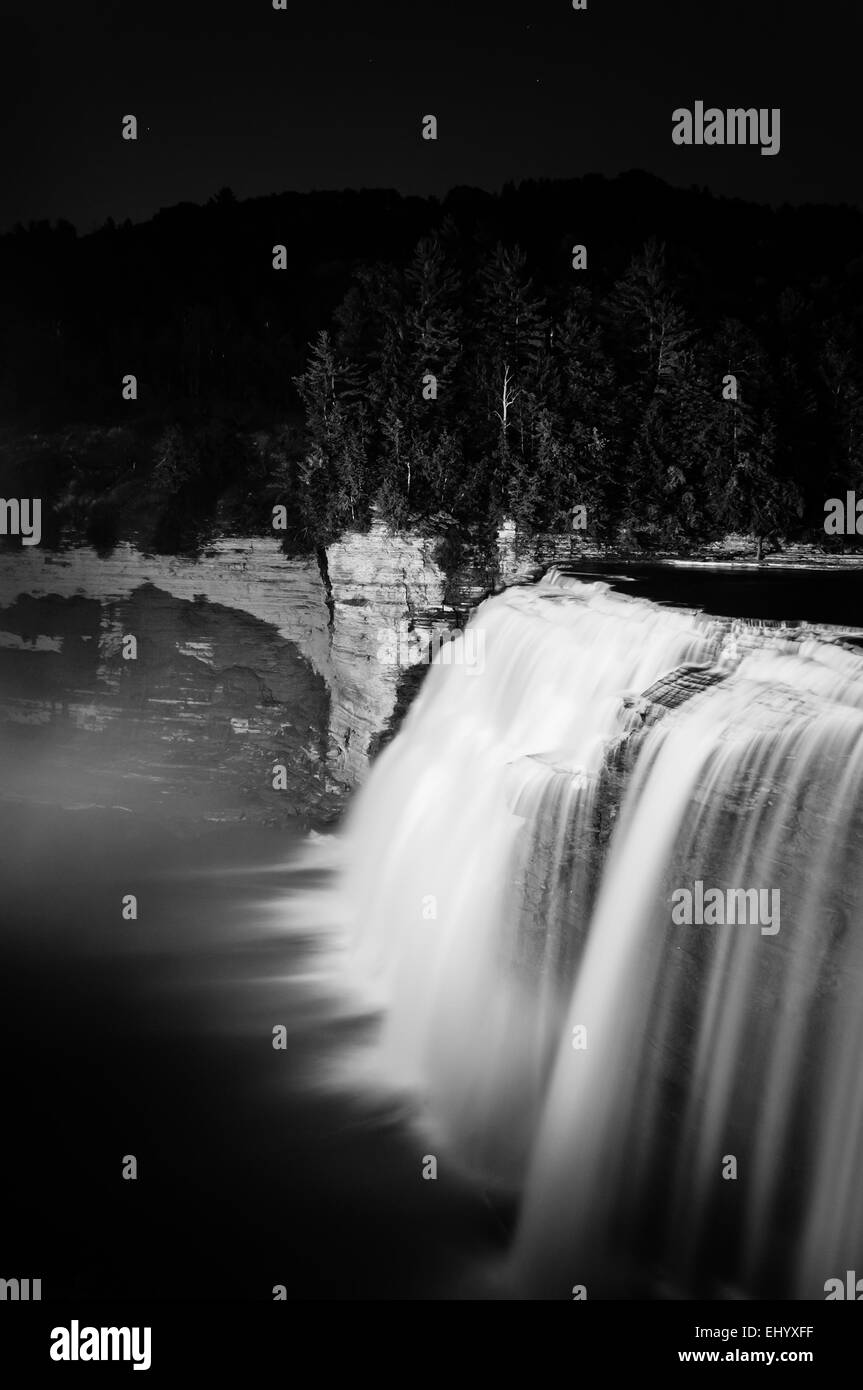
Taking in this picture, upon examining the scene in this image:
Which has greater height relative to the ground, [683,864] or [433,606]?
[433,606]

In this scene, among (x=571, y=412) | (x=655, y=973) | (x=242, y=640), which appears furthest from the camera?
(x=571, y=412)

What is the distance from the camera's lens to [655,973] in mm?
16062

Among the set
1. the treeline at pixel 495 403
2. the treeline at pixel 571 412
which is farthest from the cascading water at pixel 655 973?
the treeline at pixel 495 403

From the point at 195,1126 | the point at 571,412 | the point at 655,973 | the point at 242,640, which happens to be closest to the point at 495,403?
the point at 571,412

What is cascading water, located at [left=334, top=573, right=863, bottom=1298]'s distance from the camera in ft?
44.8

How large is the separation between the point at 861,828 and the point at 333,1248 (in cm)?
873

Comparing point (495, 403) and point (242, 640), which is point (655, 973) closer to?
point (242, 640)

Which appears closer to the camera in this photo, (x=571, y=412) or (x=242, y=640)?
(x=242, y=640)

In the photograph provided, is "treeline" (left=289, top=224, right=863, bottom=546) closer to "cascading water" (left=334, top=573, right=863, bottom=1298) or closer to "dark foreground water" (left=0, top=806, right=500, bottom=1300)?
"cascading water" (left=334, top=573, right=863, bottom=1298)

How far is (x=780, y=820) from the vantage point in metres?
14.3

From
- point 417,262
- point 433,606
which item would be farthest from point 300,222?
point 433,606

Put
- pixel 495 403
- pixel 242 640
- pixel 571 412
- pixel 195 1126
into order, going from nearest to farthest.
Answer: pixel 195 1126 < pixel 242 640 < pixel 571 412 < pixel 495 403

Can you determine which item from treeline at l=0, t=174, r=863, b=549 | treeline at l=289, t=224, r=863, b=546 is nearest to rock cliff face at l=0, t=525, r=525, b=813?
treeline at l=0, t=174, r=863, b=549
